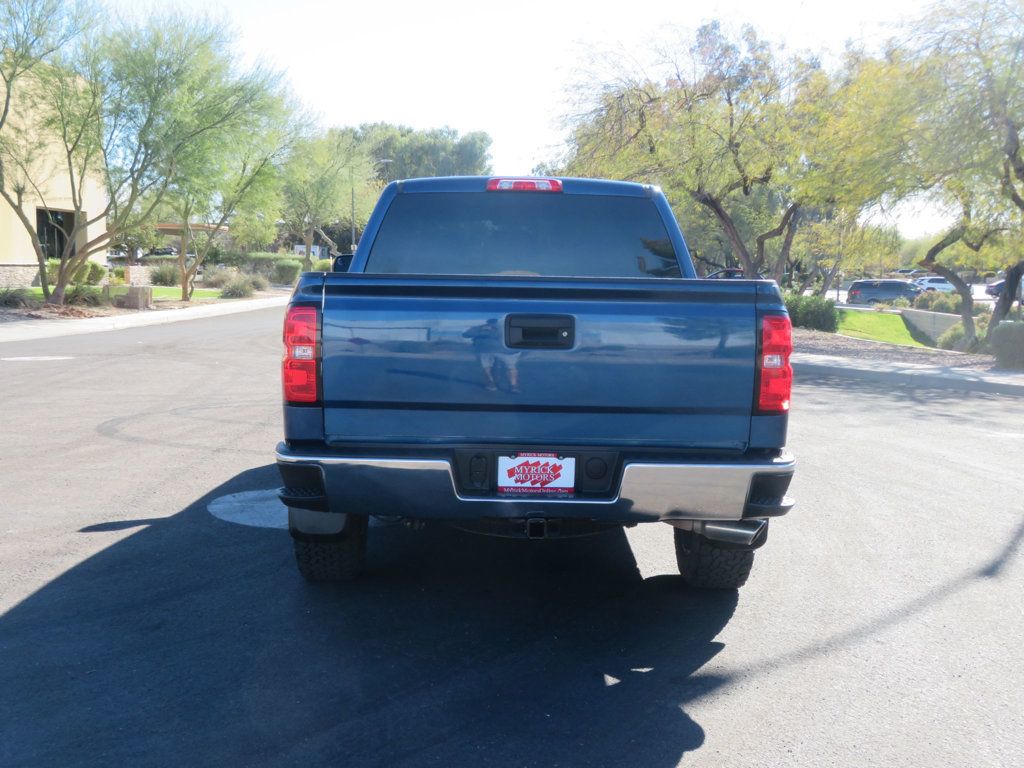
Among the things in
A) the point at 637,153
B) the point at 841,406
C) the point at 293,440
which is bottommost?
the point at 841,406

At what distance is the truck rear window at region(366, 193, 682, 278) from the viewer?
575 centimetres

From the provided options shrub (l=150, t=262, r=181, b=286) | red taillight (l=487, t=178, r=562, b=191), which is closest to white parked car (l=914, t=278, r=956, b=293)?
shrub (l=150, t=262, r=181, b=286)

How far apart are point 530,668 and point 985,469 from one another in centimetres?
642

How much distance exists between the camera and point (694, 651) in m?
4.47

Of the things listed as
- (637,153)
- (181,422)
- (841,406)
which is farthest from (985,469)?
(637,153)

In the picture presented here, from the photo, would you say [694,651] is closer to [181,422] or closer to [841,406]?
[181,422]

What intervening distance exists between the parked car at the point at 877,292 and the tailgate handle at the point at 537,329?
2368 inches

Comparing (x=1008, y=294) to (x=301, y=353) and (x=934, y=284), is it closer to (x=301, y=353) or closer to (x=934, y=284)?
(x=301, y=353)

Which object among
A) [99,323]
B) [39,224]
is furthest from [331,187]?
[99,323]

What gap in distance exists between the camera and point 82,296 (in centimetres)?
2945

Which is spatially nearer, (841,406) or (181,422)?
(181,422)

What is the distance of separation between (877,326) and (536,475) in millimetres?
40606

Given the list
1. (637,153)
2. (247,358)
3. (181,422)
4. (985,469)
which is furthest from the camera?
(637,153)

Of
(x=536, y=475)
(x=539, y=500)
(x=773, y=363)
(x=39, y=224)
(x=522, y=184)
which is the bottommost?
(x=539, y=500)
